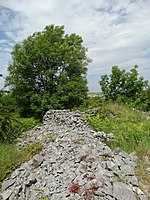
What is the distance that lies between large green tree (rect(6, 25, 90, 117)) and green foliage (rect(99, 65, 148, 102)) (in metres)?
1.83

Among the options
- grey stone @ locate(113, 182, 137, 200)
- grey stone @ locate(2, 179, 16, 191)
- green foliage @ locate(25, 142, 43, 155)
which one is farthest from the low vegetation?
grey stone @ locate(113, 182, 137, 200)

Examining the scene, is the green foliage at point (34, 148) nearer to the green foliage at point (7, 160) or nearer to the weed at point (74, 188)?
the green foliage at point (7, 160)

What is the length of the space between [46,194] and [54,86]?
8318 mm

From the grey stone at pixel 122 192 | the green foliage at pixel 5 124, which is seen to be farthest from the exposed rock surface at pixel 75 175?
the green foliage at pixel 5 124

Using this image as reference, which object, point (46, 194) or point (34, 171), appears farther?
point (34, 171)

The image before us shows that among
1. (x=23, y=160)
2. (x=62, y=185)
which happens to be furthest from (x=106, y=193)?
(x=23, y=160)

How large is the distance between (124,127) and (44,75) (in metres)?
5.51

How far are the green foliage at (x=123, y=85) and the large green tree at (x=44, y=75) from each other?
6.01ft

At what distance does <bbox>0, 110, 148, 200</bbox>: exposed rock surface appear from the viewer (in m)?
3.88

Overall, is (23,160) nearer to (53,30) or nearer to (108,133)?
(108,133)

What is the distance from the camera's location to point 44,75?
469 inches

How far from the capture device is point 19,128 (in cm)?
845

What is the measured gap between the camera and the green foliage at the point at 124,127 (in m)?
A: 6.02

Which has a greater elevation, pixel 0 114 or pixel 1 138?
pixel 0 114
